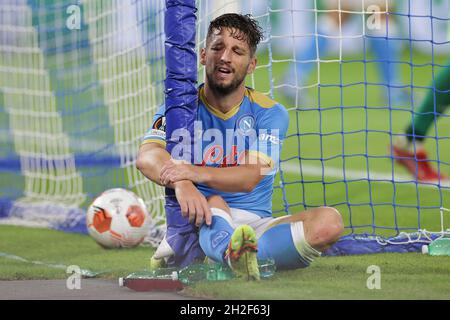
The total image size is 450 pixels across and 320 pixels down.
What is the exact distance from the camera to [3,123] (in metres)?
9.23

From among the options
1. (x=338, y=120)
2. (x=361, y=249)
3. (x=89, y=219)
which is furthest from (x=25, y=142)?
(x=338, y=120)

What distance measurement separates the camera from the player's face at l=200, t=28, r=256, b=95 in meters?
4.87

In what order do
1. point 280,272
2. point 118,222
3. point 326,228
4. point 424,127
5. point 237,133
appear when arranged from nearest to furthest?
1. point 326,228
2. point 280,272
3. point 237,133
4. point 118,222
5. point 424,127

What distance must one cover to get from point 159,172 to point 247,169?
0.42 metres

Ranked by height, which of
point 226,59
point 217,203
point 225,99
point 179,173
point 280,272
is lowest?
point 280,272

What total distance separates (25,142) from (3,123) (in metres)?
0.95

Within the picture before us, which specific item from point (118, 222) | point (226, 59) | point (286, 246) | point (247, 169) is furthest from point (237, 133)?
point (118, 222)

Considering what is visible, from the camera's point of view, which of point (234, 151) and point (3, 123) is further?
point (3, 123)

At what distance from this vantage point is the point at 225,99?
5.04 m

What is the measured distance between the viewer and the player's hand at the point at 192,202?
471 centimetres

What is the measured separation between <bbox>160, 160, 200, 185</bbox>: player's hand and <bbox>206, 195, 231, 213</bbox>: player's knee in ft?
0.65

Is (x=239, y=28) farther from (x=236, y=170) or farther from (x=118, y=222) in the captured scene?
(x=118, y=222)
